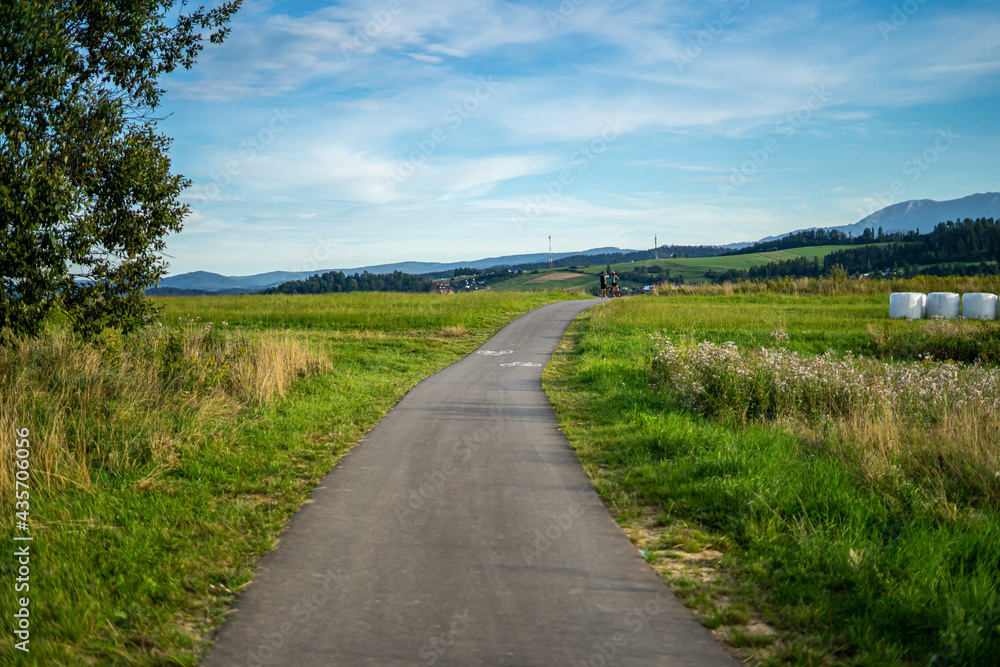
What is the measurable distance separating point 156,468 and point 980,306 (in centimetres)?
3120

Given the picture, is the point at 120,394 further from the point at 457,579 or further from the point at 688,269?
the point at 688,269

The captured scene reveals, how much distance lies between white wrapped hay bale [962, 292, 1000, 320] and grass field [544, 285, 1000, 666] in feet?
55.3

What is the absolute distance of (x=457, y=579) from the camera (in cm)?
440

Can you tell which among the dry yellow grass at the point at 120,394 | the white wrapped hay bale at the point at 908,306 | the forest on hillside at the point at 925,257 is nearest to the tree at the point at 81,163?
the dry yellow grass at the point at 120,394

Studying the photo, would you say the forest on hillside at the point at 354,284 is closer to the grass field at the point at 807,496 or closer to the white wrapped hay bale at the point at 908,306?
the white wrapped hay bale at the point at 908,306

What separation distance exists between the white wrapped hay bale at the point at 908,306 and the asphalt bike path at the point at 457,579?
26464mm

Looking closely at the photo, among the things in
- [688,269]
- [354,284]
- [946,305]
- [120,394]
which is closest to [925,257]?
[688,269]

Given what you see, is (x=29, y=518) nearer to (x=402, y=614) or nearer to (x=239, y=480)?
(x=239, y=480)

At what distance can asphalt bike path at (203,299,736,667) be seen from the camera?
353 cm

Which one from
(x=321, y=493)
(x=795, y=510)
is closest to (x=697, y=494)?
(x=795, y=510)

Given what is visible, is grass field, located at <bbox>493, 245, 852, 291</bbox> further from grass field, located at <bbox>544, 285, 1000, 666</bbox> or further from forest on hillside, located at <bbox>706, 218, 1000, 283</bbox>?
grass field, located at <bbox>544, 285, 1000, 666</bbox>

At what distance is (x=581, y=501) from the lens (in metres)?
6.16

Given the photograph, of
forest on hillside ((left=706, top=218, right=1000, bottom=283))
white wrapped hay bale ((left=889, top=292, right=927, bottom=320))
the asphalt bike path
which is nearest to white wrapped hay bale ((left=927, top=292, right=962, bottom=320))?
white wrapped hay bale ((left=889, top=292, right=927, bottom=320))

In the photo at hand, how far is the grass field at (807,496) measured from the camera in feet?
12.4
